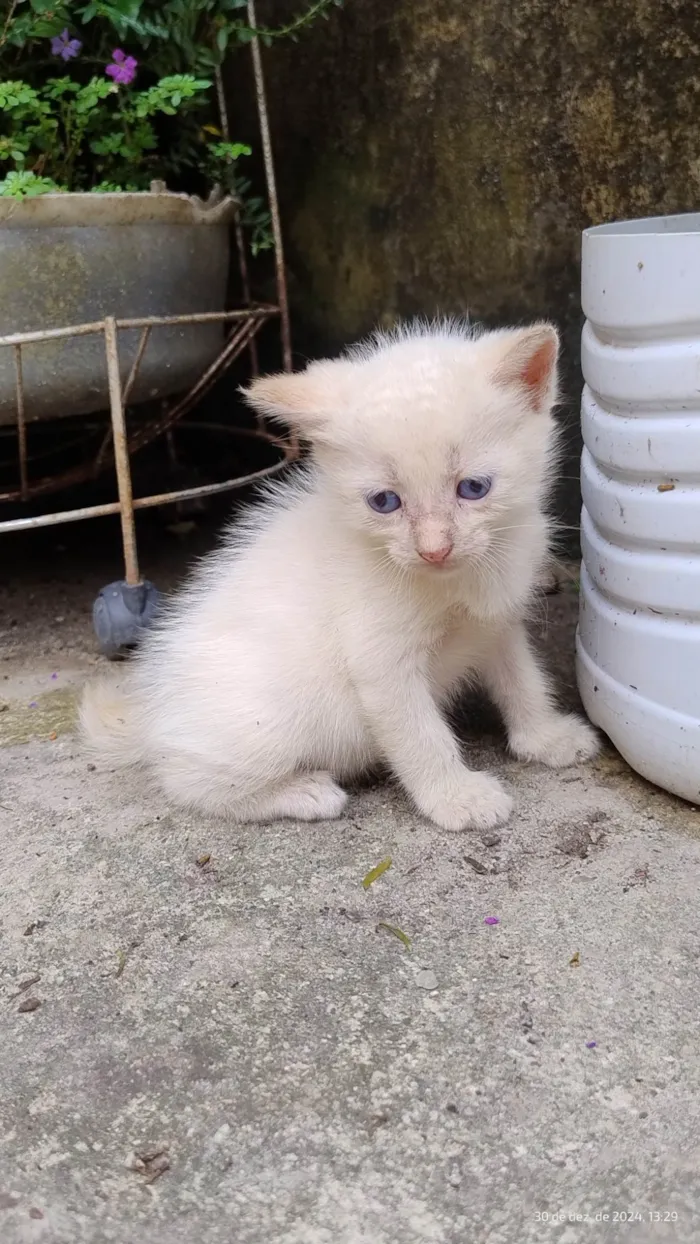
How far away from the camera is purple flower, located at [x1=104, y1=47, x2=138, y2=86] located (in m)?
2.12

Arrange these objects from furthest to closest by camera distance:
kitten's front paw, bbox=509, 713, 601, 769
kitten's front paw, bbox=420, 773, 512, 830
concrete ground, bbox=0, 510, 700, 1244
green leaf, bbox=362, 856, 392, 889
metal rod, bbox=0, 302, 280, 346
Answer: metal rod, bbox=0, 302, 280, 346 < kitten's front paw, bbox=509, 713, 601, 769 < kitten's front paw, bbox=420, 773, 512, 830 < green leaf, bbox=362, 856, 392, 889 < concrete ground, bbox=0, 510, 700, 1244

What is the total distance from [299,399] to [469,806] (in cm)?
64

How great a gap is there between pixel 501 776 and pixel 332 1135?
75 centimetres

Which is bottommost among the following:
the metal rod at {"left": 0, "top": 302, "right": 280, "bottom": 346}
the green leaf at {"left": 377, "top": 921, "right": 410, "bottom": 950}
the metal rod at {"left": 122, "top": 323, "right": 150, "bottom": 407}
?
the green leaf at {"left": 377, "top": 921, "right": 410, "bottom": 950}

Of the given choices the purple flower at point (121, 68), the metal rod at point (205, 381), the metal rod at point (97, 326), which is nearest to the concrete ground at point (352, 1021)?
the metal rod at point (97, 326)

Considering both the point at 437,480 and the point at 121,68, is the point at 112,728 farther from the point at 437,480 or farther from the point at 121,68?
the point at 121,68

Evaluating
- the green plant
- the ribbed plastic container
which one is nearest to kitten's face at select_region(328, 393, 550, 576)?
the ribbed plastic container

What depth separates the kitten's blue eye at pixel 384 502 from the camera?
1.39 meters

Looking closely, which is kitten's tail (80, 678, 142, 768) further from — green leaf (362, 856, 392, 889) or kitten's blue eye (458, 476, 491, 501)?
kitten's blue eye (458, 476, 491, 501)

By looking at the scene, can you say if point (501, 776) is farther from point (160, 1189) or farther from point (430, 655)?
point (160, 1189)

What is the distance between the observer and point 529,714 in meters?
1.75

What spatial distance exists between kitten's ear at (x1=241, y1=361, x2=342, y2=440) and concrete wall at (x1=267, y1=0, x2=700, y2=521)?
99cm

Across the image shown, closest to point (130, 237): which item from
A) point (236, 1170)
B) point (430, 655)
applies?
point (430, 655)

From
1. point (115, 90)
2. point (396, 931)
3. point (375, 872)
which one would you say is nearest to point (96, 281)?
point (115, 90)
